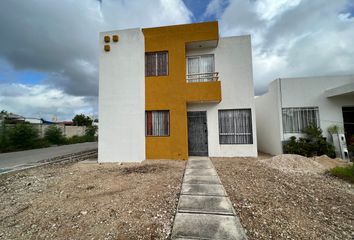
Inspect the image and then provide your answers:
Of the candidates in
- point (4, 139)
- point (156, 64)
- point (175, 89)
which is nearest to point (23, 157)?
point (4, 139)

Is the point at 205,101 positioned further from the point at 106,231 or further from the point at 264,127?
the point at 106,231

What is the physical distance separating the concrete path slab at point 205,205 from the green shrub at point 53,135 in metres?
19.0

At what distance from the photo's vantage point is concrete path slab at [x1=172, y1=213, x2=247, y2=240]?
8.03ft

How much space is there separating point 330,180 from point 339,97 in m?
6.18

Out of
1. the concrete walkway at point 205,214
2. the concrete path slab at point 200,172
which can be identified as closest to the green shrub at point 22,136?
the concrete path slab at point 200,172

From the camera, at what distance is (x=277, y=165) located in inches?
259

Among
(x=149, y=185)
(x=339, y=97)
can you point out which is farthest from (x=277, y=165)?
(x=339, y=97)

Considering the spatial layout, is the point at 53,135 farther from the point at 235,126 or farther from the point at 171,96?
the point at 235,126

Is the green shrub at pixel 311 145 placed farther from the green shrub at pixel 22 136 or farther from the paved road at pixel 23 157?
the green shrub at pixel 22 136

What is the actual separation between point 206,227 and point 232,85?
25.0 feet

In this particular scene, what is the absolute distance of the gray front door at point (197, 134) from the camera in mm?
8992

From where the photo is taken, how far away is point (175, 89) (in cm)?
838

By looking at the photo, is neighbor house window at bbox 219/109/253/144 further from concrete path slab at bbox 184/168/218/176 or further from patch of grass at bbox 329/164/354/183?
patch of grass at bbox 329/164/354/183

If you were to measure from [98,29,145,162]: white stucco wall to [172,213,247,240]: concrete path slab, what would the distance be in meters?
5.55
